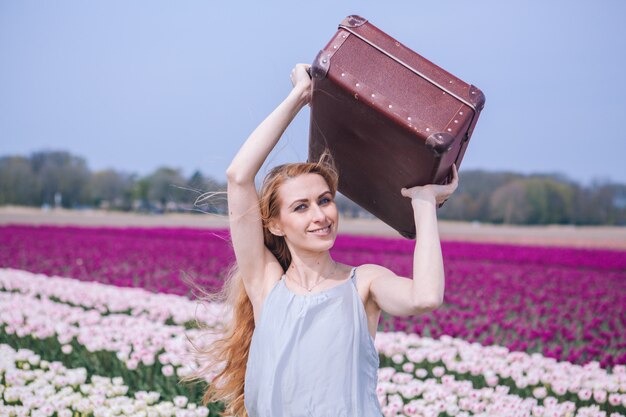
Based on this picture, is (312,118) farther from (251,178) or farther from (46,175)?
(46,175)

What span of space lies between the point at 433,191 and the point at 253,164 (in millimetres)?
606

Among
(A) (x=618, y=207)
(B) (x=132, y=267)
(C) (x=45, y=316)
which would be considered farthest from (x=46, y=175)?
(C) (x=45, y=316)

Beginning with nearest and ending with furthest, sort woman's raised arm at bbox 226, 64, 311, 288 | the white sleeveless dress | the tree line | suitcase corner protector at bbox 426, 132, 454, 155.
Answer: suitcase corner protector at bbox 426, 132, 454, 155 < the white sleeveless dress < woman's raised arm at bbox 226, 64, 311, 288 < the tree line

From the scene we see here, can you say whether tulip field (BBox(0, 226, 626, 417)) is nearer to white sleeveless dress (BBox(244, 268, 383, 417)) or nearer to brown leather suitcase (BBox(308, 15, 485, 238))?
white sleeveless dress (BBox(244, 268, 383, 417))

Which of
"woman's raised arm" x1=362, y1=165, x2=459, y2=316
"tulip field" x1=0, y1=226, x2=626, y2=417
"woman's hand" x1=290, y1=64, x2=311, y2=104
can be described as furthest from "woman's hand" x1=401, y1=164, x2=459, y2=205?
"tulip field" x1=0, y1=226, x2=626, y2=417

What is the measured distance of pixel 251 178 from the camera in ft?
7.32

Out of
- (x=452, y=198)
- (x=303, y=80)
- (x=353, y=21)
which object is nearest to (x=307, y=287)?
(x=303, y=80)

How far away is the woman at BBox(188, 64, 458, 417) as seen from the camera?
205 cm

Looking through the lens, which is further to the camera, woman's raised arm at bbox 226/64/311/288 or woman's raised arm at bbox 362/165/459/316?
woman's raised arm at bbox 226/64/311/288

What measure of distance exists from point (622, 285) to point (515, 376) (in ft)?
22.4

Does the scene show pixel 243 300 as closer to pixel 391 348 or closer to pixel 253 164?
pixel 253 164

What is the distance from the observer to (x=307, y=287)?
230 cm

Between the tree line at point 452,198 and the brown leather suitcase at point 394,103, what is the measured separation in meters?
51.3

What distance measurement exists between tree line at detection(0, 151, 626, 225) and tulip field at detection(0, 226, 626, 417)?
45.3 meters
